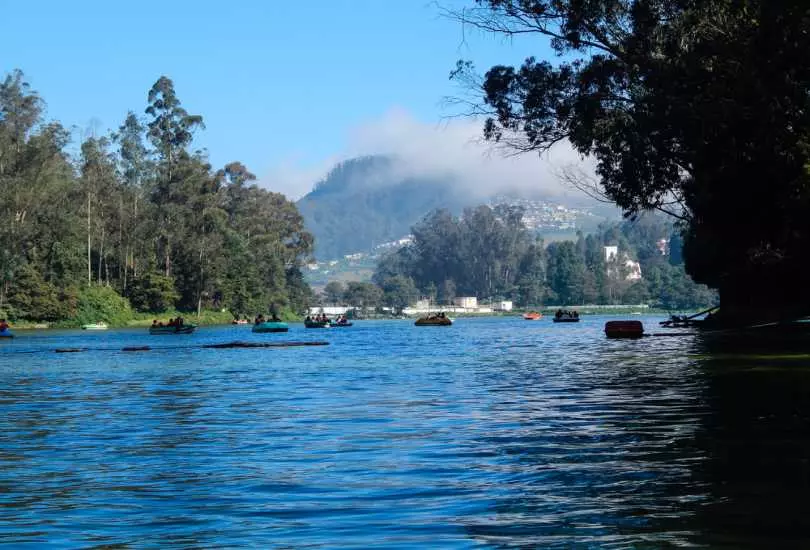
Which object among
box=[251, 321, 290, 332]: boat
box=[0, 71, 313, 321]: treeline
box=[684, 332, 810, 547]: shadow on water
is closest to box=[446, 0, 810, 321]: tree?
box=[684, 332, 810, 547]: shadow on water

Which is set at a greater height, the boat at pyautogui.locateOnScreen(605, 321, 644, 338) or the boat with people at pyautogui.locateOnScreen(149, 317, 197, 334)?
the boat with people at pyautogui.locateOnScreen(149, 317, 197, 334)

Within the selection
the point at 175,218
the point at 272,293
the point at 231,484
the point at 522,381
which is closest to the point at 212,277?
the point at 175,218

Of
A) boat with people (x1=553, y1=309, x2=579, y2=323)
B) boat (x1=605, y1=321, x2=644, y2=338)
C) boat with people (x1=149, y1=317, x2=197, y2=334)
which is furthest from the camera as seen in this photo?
boat with people (x1=553, y1=309, x2=579, y2=323)

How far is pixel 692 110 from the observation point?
4344 centimetres

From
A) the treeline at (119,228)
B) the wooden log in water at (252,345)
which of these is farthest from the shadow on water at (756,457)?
the treeline at (119,228)

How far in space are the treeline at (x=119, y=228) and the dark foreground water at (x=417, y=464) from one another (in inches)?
3820

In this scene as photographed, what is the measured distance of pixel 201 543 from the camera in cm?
1063

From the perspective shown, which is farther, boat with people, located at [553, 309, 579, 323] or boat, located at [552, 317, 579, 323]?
boat, located at [552, 317, 579, 323]

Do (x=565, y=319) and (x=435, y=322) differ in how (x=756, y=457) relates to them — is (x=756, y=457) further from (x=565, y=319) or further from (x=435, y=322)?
(x=565, y=319)

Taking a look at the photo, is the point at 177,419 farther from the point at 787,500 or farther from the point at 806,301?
the point at 806,301

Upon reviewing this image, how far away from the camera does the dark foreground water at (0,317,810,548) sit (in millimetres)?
11180

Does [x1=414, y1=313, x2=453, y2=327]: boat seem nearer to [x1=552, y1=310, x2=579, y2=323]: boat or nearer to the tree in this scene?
[x1=552, y1=310, x2=579, y2=323]: boat

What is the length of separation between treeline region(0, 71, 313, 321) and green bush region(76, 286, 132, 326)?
0.28 meters

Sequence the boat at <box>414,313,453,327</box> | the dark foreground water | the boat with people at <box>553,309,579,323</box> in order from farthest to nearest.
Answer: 1. the boat with people at <box>553,309,579,323</box>
2. the boat at <box>414,313,453,327</box>
3. the dark foreground water
